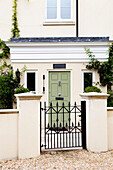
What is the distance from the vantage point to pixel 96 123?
4781 mm

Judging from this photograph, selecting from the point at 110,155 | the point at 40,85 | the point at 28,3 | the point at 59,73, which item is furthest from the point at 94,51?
the point at 110,155

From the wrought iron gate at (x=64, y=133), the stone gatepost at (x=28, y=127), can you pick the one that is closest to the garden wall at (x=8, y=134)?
the stone gatepost at (x=28, y=127)

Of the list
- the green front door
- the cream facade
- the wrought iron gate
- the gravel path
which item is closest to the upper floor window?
the cream facade

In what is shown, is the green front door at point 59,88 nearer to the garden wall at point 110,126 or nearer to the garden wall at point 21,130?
the garden wall at point 110,126

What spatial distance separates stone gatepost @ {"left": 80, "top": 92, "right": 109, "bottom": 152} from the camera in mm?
4773

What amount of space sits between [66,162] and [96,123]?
1.36 meters

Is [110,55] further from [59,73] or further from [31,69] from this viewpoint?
[31,69]

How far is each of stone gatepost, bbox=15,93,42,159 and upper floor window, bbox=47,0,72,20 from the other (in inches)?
206

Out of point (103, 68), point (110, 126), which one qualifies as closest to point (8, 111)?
point (110, 126)

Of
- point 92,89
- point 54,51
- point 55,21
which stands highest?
point 55,21

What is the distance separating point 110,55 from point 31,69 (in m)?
3.69

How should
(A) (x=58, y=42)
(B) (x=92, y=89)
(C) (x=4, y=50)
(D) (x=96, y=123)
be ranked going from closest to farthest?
(D) (x=96, y=123)
(B) (x=92, y=89)
(A) (x=58, y=42)
(C) (x=4, y=50)

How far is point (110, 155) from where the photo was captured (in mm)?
4520

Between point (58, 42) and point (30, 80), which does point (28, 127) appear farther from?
point (58, 42)
